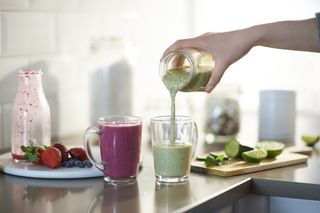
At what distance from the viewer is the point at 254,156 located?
1857 mm

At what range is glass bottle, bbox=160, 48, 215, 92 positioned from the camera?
1687 mm

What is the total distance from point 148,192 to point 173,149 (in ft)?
0.41

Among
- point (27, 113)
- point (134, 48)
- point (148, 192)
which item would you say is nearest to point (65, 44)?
point (134, 48)

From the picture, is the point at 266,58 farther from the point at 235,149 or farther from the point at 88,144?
the point at 88,144

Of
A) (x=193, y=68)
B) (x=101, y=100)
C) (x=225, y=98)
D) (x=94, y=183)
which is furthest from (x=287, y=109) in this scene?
(x=94, y=183)

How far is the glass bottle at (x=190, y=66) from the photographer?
1.69 metres

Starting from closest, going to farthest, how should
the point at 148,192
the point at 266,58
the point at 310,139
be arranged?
the point at 148,192 → the point at 310,139 → the point at 266,58

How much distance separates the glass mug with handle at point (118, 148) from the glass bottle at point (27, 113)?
21cm

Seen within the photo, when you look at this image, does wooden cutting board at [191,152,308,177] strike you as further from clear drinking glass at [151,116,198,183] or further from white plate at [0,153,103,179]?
white plate at [0,153,103,179]

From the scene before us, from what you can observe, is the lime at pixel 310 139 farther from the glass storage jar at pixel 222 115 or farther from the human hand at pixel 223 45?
the human hand at pixel 223 45

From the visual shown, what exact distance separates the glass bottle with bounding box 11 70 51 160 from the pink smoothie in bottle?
241 millimetres

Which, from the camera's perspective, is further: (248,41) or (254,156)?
(254,156)

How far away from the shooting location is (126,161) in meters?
1.63

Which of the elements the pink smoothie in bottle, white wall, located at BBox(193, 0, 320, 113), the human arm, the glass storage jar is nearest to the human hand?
the human arm
